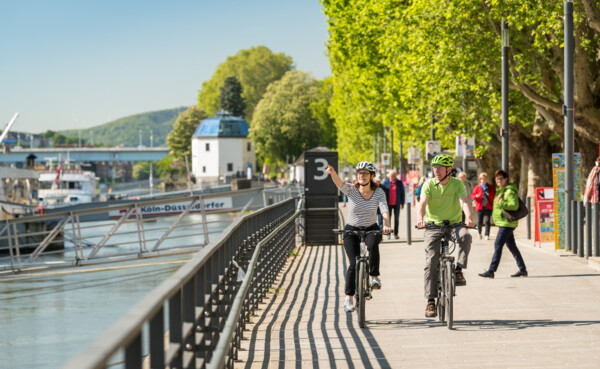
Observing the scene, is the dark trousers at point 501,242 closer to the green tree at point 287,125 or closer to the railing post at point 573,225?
the railing post at point 573,225

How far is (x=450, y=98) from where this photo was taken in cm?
2778

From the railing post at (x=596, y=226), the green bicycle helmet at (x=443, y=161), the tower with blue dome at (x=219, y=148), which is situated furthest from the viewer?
the tower with blue dome at (x=219, y=148)

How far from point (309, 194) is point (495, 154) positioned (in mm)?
13279

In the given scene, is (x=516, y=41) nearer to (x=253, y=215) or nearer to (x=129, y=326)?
(x=253, y=215)

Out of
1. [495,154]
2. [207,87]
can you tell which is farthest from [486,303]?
[207,87]

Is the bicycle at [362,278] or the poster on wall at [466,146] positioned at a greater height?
the poster on wall at [466,146]

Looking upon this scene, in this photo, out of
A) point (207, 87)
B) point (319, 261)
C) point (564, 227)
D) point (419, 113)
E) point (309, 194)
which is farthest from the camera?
point (207, 87)

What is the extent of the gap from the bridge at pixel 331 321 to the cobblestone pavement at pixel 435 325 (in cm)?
1

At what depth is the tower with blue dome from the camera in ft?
470

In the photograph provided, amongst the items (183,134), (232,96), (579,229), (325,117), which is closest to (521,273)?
(579,229)

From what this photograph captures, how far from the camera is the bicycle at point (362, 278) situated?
9617 millimetres

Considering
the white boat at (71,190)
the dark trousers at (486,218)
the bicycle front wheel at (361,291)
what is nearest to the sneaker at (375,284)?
the bicycle front wheel at (361,291)

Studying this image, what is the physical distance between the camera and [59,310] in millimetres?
27188

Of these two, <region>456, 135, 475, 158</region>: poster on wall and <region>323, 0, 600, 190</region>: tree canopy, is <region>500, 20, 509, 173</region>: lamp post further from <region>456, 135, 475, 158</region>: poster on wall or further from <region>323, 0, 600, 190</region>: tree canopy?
<region>456, 135, 475, 158</region>: poster on wall
